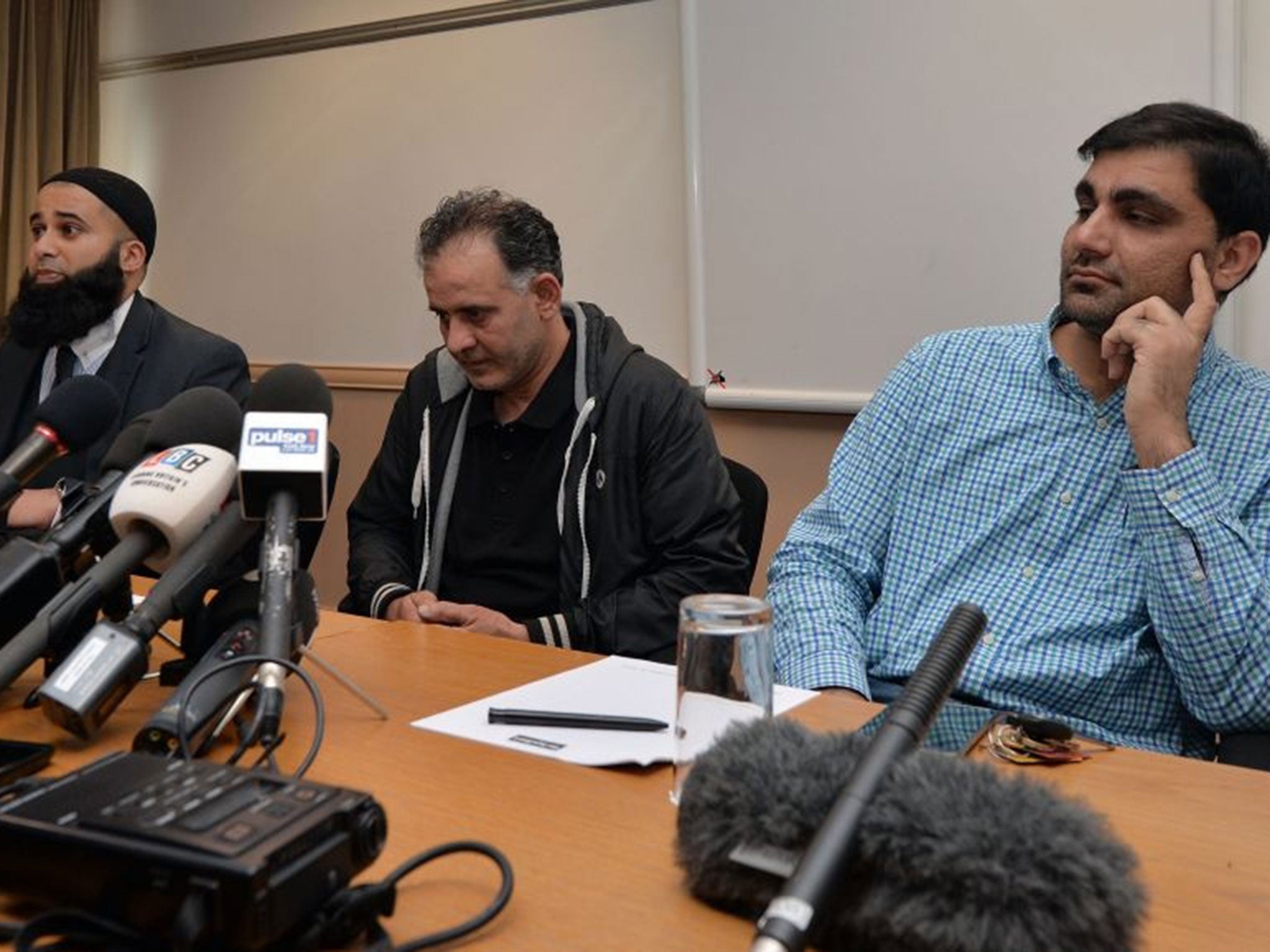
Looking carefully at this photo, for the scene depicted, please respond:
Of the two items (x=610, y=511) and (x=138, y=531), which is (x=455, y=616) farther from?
(x=138, y=531)

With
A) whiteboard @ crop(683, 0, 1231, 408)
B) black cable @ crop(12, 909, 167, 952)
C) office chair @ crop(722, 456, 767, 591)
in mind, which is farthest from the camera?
whiteboard @ crop(683, 0, 1231, 408)

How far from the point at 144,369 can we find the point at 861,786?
259 cm

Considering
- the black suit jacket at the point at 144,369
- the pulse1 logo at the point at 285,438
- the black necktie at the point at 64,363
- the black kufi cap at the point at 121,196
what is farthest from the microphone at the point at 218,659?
the black kufi cap at the point at 121,196

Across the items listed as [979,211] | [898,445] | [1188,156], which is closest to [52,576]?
[898,445]

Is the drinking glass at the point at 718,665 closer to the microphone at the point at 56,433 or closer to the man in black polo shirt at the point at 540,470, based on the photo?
Result: the microphone at the point at 56,433

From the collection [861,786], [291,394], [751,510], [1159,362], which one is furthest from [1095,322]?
[861,786]

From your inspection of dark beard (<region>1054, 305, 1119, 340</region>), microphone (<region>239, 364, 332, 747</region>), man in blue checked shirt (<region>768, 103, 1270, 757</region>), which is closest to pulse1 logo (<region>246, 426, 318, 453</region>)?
microphone (<region>239, 364, 332, 747</region>)

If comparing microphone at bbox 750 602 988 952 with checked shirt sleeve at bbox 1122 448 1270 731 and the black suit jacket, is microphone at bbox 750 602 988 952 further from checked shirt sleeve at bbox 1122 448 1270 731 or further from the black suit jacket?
the black suit jacket

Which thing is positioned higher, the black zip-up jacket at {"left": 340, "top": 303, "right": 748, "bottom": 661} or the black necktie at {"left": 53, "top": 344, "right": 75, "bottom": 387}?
the black necktie at {"left": 53, "top": 344, "right": 75, "bottom": 387}

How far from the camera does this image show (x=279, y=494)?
1.06 m

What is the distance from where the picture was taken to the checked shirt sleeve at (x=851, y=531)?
1780mm

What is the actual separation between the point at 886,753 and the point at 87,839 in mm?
463

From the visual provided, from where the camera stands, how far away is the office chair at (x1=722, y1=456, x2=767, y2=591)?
2299 mm

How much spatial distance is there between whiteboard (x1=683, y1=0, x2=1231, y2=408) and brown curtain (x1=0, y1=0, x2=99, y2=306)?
97.4 inches
